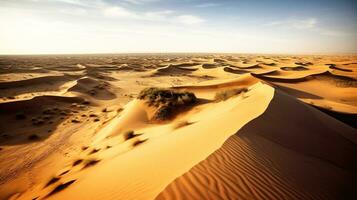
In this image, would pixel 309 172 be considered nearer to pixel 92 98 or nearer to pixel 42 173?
pixel 42 173

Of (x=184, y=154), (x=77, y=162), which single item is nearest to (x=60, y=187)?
(x=77, y=162)

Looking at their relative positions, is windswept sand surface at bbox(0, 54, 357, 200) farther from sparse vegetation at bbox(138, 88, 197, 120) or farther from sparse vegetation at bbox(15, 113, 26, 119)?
sparse vegetation at bbox(138, 88, 197, 120)

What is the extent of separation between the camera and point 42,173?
24.4ft

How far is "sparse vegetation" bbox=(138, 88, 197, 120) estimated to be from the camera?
11781 mm

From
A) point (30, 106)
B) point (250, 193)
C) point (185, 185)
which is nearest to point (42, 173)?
point (185, 185)

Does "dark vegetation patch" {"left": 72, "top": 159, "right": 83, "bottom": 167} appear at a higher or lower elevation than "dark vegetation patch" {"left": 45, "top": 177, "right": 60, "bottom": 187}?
lower

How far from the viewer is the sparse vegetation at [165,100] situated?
11781 mm

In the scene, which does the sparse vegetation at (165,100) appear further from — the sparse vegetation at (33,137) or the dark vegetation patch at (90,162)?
the sparse vegetation at (33,137)

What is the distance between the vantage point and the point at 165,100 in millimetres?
12766

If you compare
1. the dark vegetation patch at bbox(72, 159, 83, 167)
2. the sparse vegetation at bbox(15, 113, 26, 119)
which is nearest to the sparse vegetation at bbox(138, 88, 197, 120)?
Answer: the dark vegetation patch at bbox(72, 159, 83, 167)

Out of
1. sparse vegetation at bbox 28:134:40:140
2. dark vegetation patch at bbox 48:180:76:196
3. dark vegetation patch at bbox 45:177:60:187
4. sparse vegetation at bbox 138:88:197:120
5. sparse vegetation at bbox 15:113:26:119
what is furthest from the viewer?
sparse vegetation at bbox 15:113:26:119

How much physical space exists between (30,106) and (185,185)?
1575 cm

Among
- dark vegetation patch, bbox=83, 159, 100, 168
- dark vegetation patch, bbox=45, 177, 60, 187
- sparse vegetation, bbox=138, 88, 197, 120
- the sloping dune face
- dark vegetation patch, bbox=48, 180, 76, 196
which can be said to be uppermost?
the sloping dune face

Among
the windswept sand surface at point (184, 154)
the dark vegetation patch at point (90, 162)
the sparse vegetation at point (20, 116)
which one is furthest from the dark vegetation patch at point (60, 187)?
the sparse vegetation at point (20, 116)
